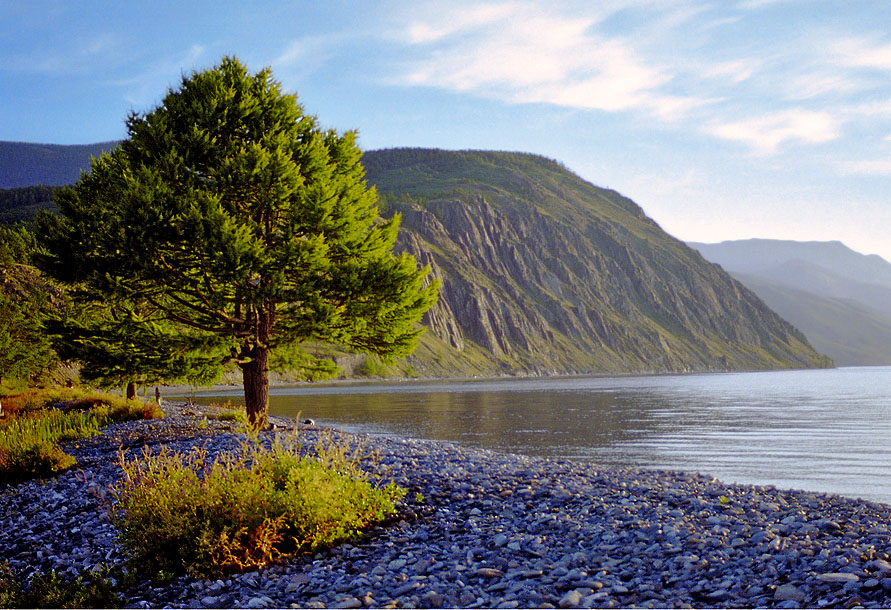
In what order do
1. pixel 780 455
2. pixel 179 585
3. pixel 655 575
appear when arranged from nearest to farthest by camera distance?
pixel 655 575, pixel 179 585, pixel 780 455

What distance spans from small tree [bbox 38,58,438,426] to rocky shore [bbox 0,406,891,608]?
8.57m

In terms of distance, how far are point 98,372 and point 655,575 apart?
20.2 m

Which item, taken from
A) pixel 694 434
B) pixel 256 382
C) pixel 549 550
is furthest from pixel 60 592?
pixel 694 434

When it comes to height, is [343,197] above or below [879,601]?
above

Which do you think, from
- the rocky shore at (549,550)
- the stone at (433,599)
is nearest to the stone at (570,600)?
the rocky shore at (549,550)

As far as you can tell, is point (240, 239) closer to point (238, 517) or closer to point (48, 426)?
point (48, 426)

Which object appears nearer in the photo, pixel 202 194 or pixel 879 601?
pixel 879 601

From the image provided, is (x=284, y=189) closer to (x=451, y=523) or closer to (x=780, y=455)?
(x=451, y=523)

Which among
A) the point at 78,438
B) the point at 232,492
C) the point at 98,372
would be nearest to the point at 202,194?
the point at 98,372

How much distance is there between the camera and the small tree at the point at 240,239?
20125mm

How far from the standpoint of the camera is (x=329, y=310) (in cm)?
2077

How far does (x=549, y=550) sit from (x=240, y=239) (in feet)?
46.7

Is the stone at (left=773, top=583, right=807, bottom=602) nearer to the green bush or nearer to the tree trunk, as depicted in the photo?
the green bush

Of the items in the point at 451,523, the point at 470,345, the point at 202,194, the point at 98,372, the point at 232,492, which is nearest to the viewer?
the point at 232,492
